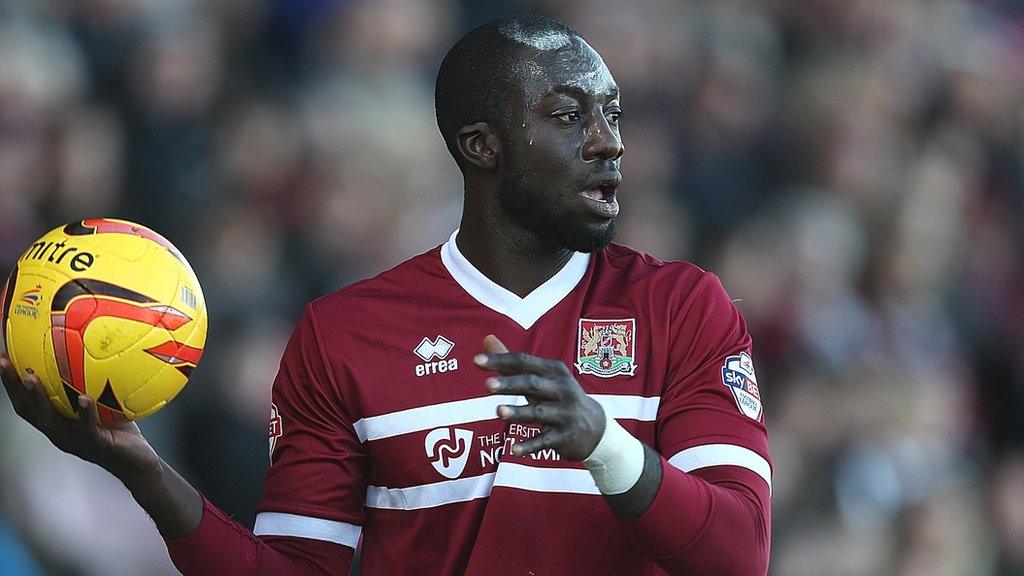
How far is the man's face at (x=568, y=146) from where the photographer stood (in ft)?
12.8

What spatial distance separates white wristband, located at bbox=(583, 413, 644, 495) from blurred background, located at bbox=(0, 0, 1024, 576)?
338 centimetres

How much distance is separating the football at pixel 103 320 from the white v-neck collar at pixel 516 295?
727 millimetres

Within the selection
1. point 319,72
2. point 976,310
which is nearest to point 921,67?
point 976,310

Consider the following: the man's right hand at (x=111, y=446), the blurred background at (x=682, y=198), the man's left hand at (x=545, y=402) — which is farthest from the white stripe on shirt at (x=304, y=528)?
the blurred background at (x=682, y=198)

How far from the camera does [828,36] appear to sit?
381 inches

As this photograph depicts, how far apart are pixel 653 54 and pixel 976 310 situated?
2466 millimetres

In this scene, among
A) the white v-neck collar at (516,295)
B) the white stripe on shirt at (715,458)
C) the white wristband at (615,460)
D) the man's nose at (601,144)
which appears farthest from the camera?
the white v-neck collar at (516,295)

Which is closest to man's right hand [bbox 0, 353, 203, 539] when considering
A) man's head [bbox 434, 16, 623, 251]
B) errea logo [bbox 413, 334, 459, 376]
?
errea logo [bbox 413, 334, 459, 376]

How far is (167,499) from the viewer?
3570 millimetres

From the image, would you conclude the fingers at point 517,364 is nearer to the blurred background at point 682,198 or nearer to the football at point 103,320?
→ the football at point 103,320

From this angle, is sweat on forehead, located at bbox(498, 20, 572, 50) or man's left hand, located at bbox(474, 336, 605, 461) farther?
sweat on forehead, located at bbox(498, 20, 572, 50)

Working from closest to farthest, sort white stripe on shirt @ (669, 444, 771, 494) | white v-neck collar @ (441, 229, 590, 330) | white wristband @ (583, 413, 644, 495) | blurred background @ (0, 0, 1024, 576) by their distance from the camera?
white wristband @ (583, 413, 644, 495) → white stripe on shirt @ (669, 444, 771, 494) → white v-neck collar @ (441, 229, 590, 330) → blurred background @ (0, 0, 1024, 576)

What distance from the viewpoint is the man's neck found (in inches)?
159

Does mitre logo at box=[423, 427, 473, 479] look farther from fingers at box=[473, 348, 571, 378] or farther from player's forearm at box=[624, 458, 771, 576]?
fingers at box=[473, 348, 571, 378]
